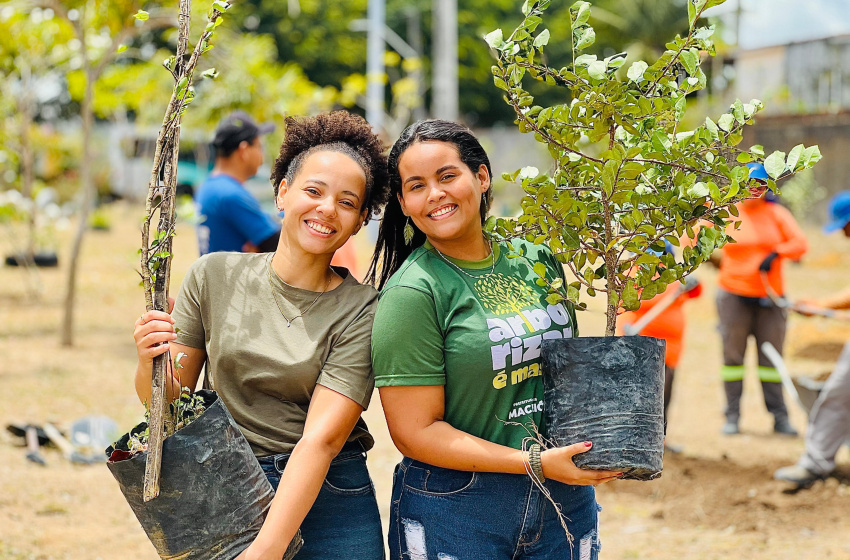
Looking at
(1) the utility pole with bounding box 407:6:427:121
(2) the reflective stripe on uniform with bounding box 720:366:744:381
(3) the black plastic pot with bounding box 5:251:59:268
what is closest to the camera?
(2) the reflective stripe on uniform with bounding box 720:366:744:381

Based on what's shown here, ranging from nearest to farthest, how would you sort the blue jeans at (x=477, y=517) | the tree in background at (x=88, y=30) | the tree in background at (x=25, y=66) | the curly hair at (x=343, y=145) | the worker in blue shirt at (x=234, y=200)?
1. the blue jeans at (x=477, y=517)
2. the curly hair at (x=343, y=145)
3. the worker in blue shirt at (x=234, y=200)
4. the tree in background at (x=88, y=30)
5. the tree in background at (x=25, y=66)

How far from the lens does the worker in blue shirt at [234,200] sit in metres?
4.68

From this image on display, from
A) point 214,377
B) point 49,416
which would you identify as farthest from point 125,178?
point 214,377

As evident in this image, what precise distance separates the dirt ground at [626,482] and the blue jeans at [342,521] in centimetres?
74

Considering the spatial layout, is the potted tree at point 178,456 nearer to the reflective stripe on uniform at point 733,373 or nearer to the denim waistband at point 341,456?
the denim waistband at point 341,456

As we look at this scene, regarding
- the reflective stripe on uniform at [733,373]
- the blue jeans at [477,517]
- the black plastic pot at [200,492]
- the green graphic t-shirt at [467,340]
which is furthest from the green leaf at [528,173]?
the reflective stripe on uniform at [733,373]

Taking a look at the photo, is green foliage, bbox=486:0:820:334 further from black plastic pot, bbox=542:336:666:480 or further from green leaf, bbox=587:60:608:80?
black plastic pot, bbox=542:336:666:480

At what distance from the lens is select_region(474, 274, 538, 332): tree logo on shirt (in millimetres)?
2264

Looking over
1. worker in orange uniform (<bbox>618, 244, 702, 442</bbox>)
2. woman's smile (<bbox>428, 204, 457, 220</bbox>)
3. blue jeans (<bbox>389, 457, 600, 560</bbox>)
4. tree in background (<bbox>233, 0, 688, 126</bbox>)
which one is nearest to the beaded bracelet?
blue jeans (<bbox>389, 457, 600, 560</bbox>)

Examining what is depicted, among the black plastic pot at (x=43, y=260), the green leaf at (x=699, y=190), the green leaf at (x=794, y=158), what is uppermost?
the green leaf at (x=794, y=158)

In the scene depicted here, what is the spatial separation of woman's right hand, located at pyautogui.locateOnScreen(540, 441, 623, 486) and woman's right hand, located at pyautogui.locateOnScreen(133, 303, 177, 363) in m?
0.90

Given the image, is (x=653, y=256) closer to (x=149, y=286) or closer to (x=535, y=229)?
(x=535, y=229)

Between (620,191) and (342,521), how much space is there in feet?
3.47

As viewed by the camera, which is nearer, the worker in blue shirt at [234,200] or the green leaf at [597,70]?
the green leaf at [597,70]
